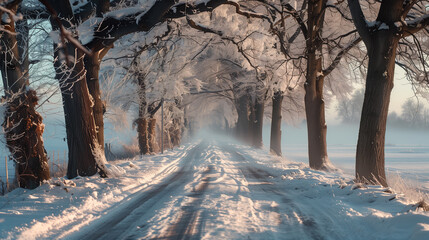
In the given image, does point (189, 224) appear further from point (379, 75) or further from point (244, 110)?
point (244, 110)

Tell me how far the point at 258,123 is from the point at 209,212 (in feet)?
74.3

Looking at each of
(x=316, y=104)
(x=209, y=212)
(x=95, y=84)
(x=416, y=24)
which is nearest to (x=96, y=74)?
(x=95, y=84)

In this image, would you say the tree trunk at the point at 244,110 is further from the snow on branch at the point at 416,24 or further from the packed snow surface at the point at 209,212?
the packed snow surface at the point at 209,212

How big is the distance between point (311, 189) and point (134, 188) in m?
4.79

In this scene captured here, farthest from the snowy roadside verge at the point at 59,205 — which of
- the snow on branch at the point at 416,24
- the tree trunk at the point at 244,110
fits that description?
the tree trunk at the point at 244,110

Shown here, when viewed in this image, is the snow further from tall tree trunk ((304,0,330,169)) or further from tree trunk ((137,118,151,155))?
tree trunk ((137,118,151,155))

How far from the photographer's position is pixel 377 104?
8.20 m

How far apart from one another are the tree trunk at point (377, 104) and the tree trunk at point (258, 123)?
18.1 metres

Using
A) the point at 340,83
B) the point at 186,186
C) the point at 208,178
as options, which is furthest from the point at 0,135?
the point at 340,83

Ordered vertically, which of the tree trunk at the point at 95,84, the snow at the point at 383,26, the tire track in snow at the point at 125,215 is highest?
the snow at the point at 383,26

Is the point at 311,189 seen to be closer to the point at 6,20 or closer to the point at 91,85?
the point at 91,85

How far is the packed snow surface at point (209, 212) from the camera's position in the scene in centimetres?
439

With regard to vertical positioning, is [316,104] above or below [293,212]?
above

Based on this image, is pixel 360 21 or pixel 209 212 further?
pixel 360 21
